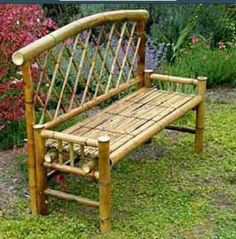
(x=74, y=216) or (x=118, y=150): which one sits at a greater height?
(x=118, y=150)

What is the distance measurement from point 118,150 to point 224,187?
3.67 feet

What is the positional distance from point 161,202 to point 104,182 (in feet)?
2.51

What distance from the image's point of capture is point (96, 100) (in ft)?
15.4

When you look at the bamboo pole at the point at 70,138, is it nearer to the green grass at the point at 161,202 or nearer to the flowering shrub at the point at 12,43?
the green grass at the point at 161,202

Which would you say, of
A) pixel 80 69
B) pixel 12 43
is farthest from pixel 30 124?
pixel 12 43

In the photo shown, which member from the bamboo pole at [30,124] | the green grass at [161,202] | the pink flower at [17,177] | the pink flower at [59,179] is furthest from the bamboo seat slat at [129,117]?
the pink flower at [17,177]

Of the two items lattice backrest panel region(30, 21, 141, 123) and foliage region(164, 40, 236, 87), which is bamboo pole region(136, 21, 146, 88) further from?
foliage region(164, 40, 236, 87)

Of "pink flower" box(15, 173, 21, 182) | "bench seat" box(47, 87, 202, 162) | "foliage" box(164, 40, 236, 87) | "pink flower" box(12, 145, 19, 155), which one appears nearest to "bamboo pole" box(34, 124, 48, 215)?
"bench seat" box(47, 87, 202, 162)

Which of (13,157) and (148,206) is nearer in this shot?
(148,206)

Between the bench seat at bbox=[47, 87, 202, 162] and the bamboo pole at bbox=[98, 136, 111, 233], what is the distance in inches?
5.4

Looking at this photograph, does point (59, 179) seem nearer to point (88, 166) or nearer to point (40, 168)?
point (40, 168)

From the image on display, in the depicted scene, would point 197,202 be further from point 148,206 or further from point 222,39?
point 222,39

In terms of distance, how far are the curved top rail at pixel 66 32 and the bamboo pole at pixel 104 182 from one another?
68 cm

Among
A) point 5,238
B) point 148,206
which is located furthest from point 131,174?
point 5,238
